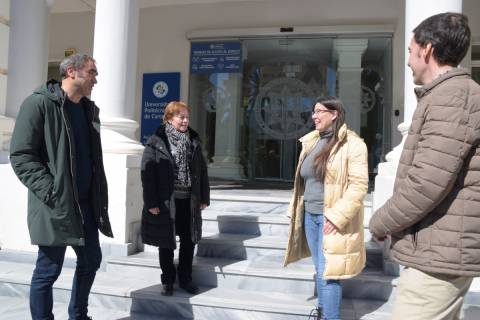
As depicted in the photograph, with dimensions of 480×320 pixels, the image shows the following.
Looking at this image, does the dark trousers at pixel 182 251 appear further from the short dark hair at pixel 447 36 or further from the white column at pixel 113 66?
the short dark hair at pixel 447 36

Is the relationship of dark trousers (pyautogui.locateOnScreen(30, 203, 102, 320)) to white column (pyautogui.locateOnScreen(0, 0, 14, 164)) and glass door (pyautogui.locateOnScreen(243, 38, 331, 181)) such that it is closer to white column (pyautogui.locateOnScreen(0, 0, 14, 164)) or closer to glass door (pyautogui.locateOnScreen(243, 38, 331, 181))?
white column (pyautogui.locateOnScreen(0, 0, 14, 164))

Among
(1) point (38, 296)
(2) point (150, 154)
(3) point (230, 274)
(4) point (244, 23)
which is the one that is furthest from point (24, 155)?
(4) point (244, 23)

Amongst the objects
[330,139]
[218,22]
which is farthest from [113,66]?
[218,22]

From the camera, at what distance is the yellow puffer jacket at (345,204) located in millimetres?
2980

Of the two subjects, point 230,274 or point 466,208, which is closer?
point 466,208

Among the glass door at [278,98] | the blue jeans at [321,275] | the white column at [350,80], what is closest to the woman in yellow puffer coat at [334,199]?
the blue jeans at [321,275]

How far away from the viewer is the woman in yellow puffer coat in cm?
301

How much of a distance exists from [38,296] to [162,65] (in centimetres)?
747

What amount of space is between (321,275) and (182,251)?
4.63 ft

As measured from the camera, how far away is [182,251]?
4.05 meters

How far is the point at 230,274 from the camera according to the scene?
4.21 meters

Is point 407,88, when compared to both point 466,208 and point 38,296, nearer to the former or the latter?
point 466,208

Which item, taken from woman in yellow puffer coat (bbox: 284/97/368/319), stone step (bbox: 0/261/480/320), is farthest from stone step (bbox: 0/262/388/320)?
woman in yellow puffer coat (bbox: 284/97/368/319)

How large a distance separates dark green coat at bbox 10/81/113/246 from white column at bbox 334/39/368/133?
7.22m
